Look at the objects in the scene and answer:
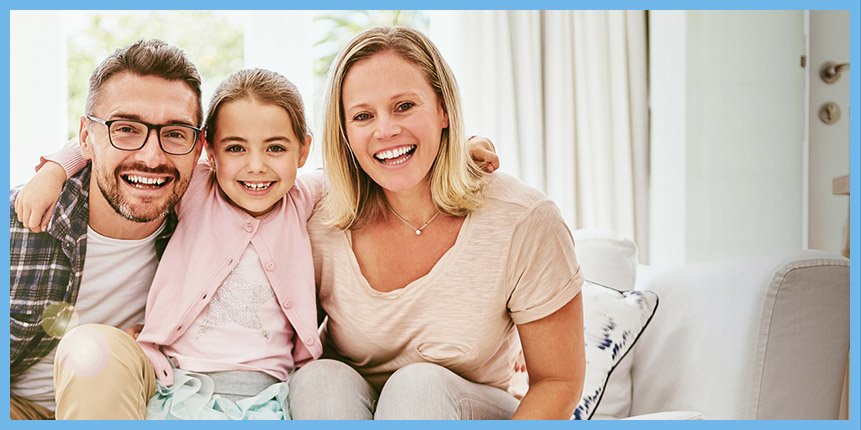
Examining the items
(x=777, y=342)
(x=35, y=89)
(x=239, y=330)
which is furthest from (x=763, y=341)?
(x=35, y=89)

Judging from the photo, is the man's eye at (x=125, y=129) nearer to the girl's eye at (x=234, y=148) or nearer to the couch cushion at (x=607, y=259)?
the girl's eye at (x=234, y=148)

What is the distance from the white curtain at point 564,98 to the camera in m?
2.87

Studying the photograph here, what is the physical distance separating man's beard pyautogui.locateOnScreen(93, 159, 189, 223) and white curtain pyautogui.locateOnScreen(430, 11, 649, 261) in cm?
173

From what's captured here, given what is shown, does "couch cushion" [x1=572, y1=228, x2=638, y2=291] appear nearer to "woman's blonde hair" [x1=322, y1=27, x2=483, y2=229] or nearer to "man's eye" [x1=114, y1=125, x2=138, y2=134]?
"woman's blonde hair" [x1=322, y1=27, x2=483, y2=229]

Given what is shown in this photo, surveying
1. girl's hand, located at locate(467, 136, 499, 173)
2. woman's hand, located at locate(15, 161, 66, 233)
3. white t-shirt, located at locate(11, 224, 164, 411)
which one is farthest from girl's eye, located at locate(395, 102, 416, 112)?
woman's hand, located at locate(15, 161, 66, 233)

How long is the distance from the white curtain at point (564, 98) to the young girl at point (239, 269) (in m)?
1.63

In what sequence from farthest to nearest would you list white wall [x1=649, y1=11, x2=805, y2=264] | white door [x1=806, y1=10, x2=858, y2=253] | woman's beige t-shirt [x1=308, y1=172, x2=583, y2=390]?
white wall [x1=649, y1=11, x2=805, y2=264] → white door [x1=806, y1=10, x2=858, y2=253] → woman's beige t-shirt [x1=308, y1=172, x2=583, y2=390]

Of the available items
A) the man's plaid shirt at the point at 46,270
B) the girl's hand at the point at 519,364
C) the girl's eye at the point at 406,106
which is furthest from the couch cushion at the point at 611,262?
the man's plaid shirt at the point at 46,270

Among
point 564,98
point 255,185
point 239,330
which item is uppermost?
point 564,98

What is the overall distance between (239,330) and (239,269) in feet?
0.30

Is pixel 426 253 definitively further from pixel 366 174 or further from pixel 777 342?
pixel 777 342

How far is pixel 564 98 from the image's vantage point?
2934 millimetres

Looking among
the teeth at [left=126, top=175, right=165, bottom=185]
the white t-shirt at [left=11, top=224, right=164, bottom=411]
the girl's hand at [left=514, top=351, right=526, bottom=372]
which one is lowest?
the girl's hand at [left=514, top=351, right=526, bottom=372]

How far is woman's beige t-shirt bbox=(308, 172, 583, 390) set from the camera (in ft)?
4.32
